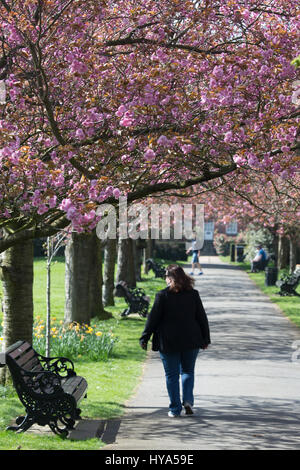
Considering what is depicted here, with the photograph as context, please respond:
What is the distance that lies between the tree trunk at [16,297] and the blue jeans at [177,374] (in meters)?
2.95

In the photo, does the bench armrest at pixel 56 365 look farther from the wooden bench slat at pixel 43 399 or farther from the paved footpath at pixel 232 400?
the wooden bench slat at pixel 43 399

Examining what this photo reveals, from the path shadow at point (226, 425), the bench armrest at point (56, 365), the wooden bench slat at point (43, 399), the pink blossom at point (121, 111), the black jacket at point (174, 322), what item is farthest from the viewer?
the bench armrest at point (56, 365)

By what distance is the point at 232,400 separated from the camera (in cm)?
987

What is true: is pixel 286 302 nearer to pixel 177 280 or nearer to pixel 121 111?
pixel 177 280

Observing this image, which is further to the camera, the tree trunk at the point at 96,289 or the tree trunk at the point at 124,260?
the tree trunk at the point at 124,260

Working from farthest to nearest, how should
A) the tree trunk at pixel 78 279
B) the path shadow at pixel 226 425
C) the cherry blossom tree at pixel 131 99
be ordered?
the tree trunk at pixel 78 279 → the cherry blossom tree at pixel 131 99 → the path shadow at pixel 226 425

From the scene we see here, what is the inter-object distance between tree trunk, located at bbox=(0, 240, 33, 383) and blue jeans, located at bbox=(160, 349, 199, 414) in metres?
2.95

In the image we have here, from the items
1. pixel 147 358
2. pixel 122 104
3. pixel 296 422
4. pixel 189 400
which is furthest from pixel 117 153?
pixel 147 358

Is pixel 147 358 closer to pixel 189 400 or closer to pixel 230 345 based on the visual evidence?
pixel 230 345

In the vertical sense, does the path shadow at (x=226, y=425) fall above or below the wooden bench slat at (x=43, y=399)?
below

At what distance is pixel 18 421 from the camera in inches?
324

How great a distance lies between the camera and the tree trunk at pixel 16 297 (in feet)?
36.6

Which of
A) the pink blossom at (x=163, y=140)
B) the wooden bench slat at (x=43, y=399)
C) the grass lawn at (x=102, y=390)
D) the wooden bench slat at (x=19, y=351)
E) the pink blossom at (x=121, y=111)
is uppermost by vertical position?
the pink blossom at (x=121, y=111)

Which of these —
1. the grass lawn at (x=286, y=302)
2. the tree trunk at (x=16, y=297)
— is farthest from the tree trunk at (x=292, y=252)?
the tree trunk at (x=16, y=297)
